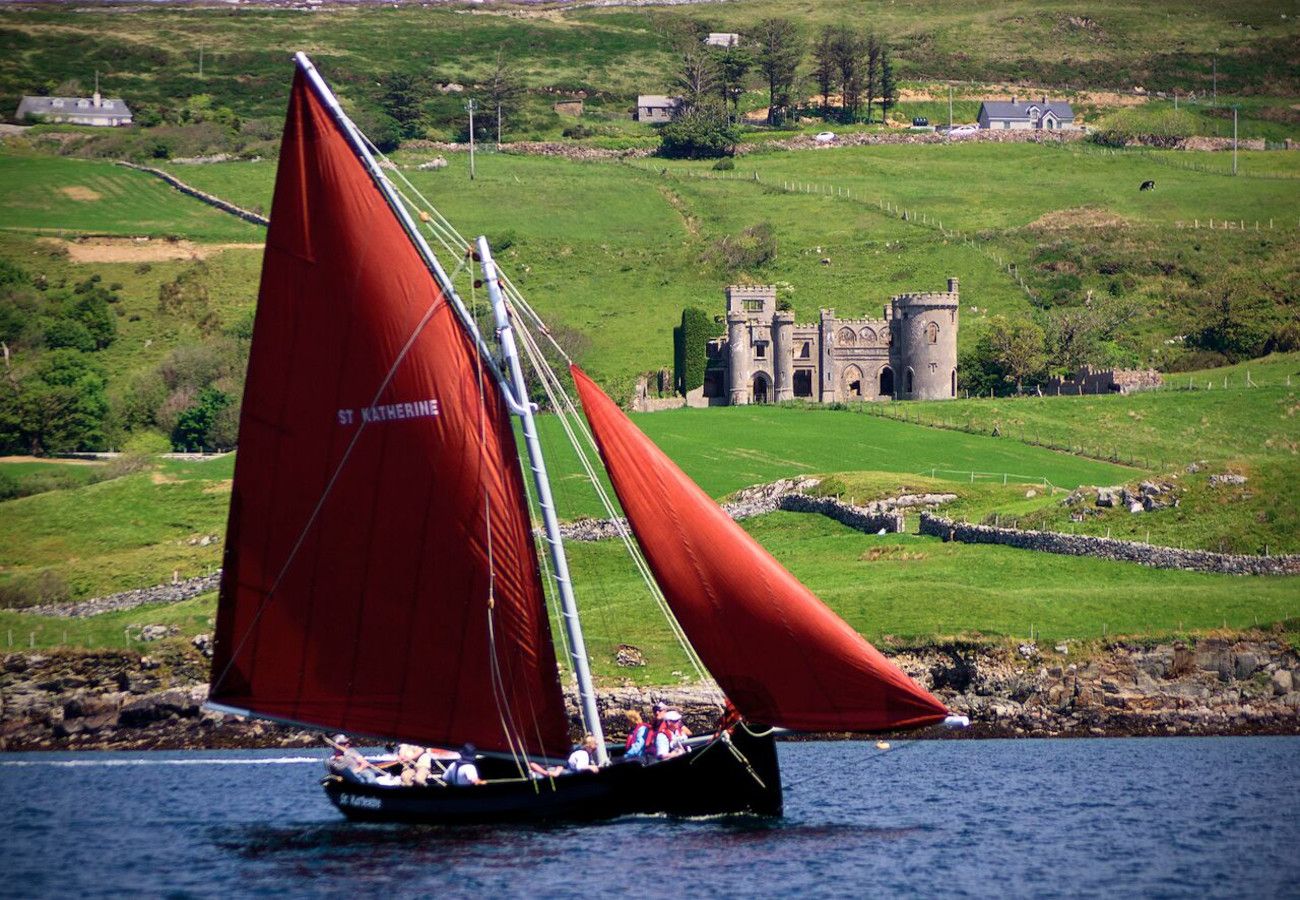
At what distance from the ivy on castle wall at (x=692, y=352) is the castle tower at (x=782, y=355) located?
4.94 meters

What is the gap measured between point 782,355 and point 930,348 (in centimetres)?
1006

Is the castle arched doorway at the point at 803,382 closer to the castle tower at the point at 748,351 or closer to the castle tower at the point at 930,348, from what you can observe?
the castle tower at the point at 748,351

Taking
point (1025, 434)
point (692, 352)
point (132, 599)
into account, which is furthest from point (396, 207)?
point (692, 352)

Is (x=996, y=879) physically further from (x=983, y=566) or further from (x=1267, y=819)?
(x=983, y=566)

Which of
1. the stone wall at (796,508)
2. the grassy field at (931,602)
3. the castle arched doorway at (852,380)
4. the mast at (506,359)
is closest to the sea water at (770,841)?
the mast at (506,359)

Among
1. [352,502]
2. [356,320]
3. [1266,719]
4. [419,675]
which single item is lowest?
[1266,719]

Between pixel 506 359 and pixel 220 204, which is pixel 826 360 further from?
pixel 506 359

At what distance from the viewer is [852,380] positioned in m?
142

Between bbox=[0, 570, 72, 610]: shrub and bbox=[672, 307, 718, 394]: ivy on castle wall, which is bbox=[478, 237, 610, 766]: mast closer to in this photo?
bbox=[0, 570, 72, 610]: shrub

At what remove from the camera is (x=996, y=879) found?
124 feet

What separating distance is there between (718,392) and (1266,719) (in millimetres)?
81549

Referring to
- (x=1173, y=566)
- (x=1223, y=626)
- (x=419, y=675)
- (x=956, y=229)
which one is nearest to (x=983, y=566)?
(x=1173, y=566)

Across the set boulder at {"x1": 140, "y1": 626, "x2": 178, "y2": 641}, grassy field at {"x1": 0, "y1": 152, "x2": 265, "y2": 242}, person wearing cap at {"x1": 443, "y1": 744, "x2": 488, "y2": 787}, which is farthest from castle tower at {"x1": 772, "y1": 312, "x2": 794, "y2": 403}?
person wearing cap at {"x1": 443, "y1": 744, "x2": 488, "y2": 787}

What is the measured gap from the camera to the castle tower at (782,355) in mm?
140000
